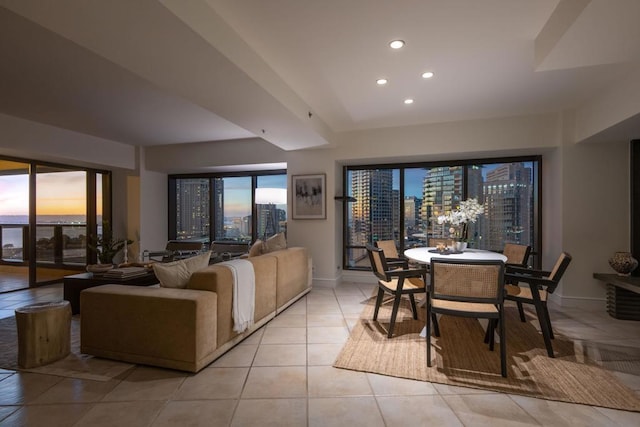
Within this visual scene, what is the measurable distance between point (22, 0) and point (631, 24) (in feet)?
11.2

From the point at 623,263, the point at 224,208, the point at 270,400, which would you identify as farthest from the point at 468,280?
the point at 224,208

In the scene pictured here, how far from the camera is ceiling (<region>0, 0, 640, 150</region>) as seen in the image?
1903 millimetres

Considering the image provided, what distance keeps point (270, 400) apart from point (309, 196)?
3601 mm

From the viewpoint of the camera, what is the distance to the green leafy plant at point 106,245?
5410mm

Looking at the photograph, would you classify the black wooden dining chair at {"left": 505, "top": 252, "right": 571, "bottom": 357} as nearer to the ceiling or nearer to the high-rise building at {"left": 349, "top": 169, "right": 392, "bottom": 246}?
the ceiling

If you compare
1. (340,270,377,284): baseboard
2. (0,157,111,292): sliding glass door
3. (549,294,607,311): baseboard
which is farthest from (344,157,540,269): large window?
(0,157,111,292): sliding glass door

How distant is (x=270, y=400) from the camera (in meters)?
2.06

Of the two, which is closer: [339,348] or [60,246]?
[339,348]

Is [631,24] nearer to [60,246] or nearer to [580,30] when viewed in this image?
[580,30]

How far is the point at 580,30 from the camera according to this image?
6.51ft

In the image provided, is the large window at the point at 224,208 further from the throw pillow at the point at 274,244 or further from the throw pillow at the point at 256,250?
the throw pillow at the point at 256,250

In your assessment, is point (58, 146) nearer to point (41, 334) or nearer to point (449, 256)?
point (41, 334)

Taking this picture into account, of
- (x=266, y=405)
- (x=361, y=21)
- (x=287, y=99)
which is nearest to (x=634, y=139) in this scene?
(x=361, y=21)

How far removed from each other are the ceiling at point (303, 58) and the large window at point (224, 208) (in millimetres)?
2251
